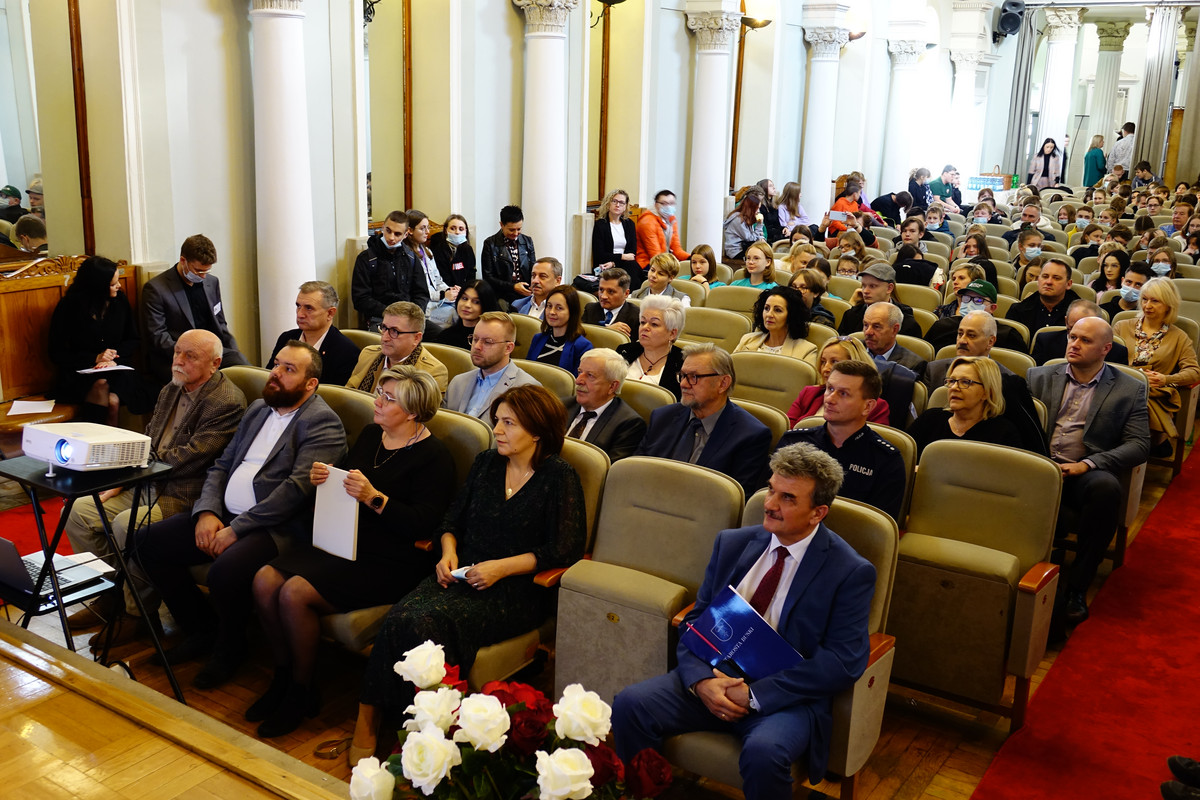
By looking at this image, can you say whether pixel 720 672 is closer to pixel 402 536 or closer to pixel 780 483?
pixel 780 483

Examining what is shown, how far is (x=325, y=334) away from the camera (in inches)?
201

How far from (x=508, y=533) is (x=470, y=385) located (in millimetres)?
1300

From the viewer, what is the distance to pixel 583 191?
9.78 m

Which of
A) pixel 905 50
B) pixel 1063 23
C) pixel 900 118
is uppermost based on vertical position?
pixel 1063 23

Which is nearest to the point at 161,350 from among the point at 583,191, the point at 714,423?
the point at 714,423

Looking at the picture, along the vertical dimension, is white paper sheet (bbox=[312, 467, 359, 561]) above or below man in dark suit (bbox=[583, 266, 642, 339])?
below

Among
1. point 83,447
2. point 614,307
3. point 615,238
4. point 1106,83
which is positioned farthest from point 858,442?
point 1106,83

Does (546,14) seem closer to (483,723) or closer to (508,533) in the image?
(508,533)

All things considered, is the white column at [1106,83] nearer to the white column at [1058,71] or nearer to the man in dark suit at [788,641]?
the white column at [1058,71]

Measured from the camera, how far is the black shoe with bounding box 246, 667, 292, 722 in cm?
344

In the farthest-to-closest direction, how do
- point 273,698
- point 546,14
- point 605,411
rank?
point 546,14 → point 605,411 → point 273,698

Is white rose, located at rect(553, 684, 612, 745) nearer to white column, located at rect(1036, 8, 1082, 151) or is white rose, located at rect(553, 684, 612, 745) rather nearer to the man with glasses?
the man with glasses

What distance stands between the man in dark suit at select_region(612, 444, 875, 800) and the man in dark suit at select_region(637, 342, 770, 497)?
861 millimetres

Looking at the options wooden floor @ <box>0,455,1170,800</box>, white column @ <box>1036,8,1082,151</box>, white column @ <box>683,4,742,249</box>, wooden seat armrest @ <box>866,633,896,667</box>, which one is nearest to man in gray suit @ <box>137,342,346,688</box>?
wooden floor @ <box>0,455,1170,800</box>
